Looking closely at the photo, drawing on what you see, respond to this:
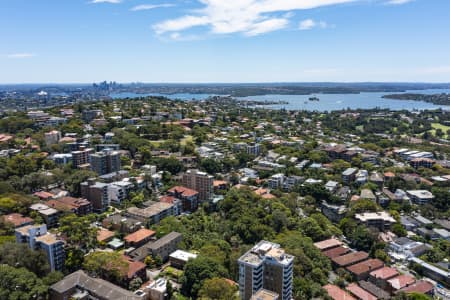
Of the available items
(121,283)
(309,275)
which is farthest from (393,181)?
(121,283)

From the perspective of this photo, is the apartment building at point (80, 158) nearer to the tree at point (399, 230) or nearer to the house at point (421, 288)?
the tree at point (399, 230)

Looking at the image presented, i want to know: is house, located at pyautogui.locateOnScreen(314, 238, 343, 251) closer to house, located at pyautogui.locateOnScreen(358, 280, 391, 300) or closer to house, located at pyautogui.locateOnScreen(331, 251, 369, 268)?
house, located at pyautogui.locateOnScreen(331, 251, 369, 268)

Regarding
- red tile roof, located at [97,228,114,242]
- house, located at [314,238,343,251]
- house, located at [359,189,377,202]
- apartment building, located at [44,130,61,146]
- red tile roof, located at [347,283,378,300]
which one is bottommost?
red tile roof, located at [347,283,378,300]

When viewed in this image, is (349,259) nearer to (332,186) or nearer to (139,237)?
(332,186)

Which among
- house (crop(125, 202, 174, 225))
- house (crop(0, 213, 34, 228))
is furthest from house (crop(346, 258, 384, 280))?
house (crop(0, 213, 34, 228))

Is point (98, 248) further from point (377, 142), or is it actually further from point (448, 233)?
point (377, 142)

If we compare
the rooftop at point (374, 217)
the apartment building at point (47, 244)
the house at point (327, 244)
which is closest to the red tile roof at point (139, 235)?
the apartment building at point (47, 244)
